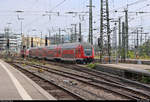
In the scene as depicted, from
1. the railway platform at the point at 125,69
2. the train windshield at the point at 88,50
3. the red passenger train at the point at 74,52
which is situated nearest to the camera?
the railway platform at the point at 125,69

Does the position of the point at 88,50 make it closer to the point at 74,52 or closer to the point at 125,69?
the point at 74,52

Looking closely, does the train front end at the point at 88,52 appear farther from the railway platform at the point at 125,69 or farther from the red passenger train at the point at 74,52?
the railway platform at the point at 125,69

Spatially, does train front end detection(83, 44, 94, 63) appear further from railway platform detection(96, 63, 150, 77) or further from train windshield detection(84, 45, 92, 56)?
railway platform detection(96, 63, 150, 77)

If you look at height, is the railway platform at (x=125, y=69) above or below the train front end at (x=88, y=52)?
below

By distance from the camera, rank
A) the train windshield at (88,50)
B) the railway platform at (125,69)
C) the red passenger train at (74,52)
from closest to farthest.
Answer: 1. the railway platform at (125,69)
2. the red passenger train at (74,52)
3. the train windshield at (88,50)

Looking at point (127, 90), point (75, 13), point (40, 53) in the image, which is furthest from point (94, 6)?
point (127, 90)

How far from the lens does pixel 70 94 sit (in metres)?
12.0

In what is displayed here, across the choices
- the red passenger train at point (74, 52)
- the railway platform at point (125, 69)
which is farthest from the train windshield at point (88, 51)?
the railway platform at point (125, 69)

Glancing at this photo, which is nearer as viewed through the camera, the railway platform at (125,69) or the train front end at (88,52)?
the railway platform at (125,69)

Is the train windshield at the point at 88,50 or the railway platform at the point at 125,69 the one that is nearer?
the railway platform at the point at 125,69

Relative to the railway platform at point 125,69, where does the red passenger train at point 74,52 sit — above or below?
above

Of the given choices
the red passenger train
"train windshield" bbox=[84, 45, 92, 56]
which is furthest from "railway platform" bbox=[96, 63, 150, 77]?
"train windshield" bbox=[84, 45, 92, 56]

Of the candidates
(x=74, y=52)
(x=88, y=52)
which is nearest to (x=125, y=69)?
(x=88, y=52)

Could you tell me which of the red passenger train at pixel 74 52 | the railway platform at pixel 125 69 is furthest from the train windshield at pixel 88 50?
the railway platform at pixel 125 69
